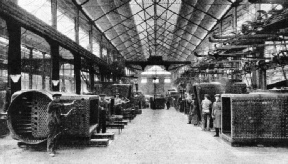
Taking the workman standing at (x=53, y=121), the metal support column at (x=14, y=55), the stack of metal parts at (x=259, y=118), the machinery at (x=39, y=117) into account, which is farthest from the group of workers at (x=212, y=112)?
the metal support column at (x=14, y=55)

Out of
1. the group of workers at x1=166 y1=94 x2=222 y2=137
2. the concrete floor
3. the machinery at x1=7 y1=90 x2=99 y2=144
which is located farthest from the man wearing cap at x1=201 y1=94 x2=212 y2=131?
the machinery at x1=7 y1=90 x2=99 y2=144

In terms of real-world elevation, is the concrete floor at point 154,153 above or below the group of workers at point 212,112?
below

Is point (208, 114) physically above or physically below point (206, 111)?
below

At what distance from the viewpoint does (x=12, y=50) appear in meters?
7.93

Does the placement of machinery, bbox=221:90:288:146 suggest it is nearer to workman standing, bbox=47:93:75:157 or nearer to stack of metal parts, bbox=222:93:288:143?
stack of metal parts, bbox=222:93:288:143

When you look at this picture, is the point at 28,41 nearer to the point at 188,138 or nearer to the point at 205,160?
the point at 188,138

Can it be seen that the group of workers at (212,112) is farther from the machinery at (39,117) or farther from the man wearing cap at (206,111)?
the machinery at (39,117)

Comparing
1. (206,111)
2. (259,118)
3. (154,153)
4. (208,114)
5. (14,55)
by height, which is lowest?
(154,153)

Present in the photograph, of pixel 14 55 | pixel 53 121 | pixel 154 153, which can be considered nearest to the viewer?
pixel 53 121

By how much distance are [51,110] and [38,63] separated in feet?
37.4

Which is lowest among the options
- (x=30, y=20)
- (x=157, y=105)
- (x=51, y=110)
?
(x=157, y=105)

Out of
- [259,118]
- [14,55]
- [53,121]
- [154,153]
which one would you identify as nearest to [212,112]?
[259,118]

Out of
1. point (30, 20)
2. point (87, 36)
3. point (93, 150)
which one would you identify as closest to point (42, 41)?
point (87, 36)

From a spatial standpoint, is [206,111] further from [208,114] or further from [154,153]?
[154,153]
